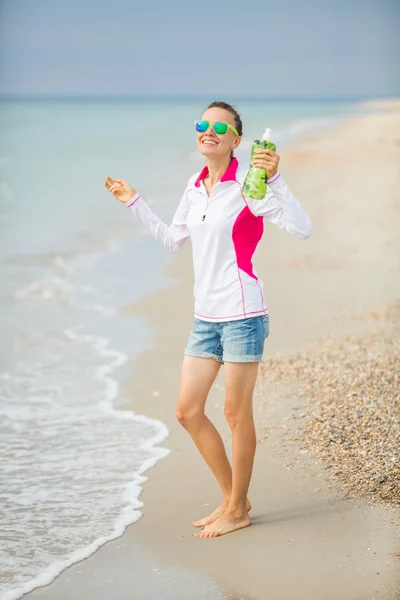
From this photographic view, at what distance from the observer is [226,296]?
12.1 feet

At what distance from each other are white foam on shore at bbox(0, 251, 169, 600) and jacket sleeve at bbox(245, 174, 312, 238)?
5.00 feet

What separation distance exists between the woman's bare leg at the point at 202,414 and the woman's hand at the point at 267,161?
0.86 meters

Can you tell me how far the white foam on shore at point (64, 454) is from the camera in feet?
12.7

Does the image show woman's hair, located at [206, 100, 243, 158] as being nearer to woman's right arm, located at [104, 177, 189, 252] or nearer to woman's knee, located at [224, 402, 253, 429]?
woman's right arm, located at [104, 177, 189, 252]

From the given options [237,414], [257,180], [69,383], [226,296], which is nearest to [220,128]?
[257,180]

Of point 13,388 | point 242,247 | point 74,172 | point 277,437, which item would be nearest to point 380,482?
point 277,437

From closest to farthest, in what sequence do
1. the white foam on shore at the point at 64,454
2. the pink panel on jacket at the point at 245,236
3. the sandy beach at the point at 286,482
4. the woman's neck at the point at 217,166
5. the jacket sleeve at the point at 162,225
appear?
1. the sandy beach at the point at 286,482
2. the pink panel on jacket at the point at 245,236
3. the woman's neck at the point at 217,166
4. the white foam on shore at the point at 64,454
5. the jacket sleeve at the point at 162,225

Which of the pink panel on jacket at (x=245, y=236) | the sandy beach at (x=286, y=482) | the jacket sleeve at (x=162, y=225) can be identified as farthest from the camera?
the jacket sleeve at (x=162, y=225)

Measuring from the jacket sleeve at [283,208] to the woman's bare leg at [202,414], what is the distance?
677 mm

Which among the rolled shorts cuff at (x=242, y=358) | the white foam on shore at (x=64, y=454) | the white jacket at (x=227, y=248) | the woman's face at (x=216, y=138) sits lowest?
the white foam on shore at (x=64, y=454)

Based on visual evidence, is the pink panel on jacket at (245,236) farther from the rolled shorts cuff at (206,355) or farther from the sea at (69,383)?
the sea at (69,383)

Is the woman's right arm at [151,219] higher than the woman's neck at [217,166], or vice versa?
the woman's neck at [217,166]

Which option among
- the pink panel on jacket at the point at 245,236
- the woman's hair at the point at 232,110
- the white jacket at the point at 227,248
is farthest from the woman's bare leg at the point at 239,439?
the woman's hair at the point at 232,110

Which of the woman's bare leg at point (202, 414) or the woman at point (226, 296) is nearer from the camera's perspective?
the woman at point (226, 296)
